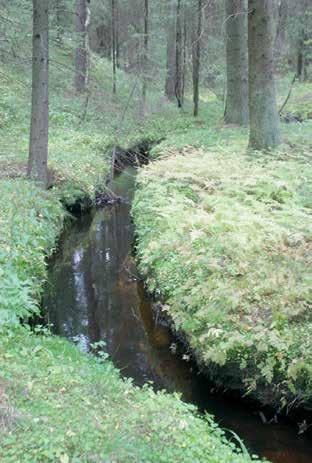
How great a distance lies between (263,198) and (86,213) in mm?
5570

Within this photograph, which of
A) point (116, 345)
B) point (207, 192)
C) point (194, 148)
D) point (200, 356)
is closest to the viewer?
point (200, 356)

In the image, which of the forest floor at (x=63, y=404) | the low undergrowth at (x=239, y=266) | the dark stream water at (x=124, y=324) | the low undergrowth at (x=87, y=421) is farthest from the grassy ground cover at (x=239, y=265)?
the low undergrowth at (x=87, y=421)

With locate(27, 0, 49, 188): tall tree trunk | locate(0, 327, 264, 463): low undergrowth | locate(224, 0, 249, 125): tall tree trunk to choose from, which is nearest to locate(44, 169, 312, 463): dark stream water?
locate(0, 327, 264, 463): low undergrowth

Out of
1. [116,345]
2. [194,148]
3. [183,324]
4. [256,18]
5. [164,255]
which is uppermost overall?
[256,18]

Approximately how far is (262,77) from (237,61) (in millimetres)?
6044

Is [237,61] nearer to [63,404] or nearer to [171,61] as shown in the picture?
[171,61]

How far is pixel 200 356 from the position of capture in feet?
21.0

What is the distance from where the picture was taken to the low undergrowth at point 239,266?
5762 mm

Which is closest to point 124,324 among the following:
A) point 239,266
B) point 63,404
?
point 239,266

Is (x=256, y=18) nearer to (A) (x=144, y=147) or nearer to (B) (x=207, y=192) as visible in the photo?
(B) (x=207, y=192)

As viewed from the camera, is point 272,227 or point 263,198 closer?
point 272,227

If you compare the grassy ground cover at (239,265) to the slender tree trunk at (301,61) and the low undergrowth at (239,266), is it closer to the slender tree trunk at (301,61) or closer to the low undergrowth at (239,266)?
the low undergrowth at (239,266)

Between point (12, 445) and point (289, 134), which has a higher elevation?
point (289, 134)

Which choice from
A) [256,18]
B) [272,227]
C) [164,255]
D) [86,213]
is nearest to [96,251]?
[86,213]
